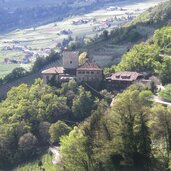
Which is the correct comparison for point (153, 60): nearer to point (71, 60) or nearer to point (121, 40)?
point (71, 60)

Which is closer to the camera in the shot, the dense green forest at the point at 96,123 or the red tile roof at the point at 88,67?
the dense green forest at the point at 96,123

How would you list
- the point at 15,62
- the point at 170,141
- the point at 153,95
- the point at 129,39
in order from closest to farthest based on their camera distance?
the point at 170,141 < the point at 153,95 < the point at 129,39 < the point at 15,62

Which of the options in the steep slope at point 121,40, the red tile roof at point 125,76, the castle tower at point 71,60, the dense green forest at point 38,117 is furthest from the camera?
the steep slope at point 121,40

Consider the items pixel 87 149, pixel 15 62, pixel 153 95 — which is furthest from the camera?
pixel 15 62

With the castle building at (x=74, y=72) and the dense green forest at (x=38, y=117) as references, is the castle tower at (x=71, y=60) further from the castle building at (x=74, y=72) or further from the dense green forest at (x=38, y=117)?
the dense green forest at (x=38, y=117)

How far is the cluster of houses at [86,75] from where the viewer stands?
224ft

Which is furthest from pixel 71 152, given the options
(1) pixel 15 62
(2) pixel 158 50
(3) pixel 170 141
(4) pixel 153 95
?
(1) pixel 15 62

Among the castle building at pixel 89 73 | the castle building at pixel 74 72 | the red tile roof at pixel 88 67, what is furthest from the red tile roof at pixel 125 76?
the red tile roof at pixel 88 67

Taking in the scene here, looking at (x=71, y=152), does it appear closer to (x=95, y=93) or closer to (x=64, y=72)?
(x=95, y=93)

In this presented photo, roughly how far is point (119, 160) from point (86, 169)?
343cm

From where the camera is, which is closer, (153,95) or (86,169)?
(86,169)

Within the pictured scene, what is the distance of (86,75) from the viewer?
71.1 m

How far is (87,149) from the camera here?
45.7 metres

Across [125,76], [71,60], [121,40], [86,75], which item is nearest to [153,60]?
[125,76]
